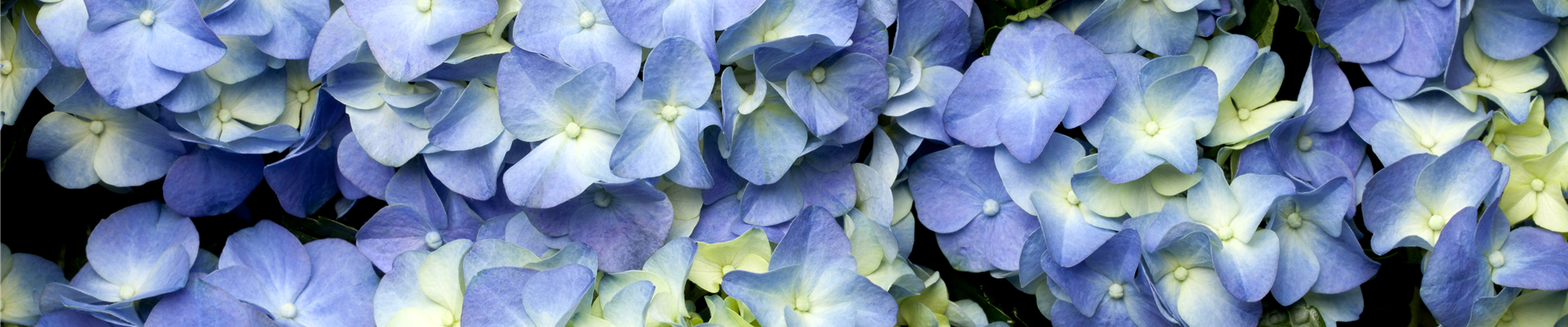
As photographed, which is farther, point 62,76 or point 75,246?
point 75,246

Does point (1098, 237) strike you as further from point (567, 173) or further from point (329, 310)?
point (329, 310)

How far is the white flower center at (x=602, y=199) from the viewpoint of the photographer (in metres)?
0.78

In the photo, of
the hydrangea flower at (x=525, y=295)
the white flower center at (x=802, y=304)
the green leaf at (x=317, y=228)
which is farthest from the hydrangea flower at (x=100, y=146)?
the white flower center at (x=802, y=304)

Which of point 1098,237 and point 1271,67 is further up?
point 1271,67

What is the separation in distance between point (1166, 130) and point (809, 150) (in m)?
0.27

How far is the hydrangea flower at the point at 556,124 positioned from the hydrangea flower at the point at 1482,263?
→ 0.59 meters

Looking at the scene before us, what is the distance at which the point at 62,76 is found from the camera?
802 mm

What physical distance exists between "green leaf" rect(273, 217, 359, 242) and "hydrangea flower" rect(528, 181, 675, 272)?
0.23 metres

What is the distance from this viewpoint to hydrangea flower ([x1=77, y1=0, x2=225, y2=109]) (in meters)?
0.74

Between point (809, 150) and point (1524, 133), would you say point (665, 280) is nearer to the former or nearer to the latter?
point (809, 150)

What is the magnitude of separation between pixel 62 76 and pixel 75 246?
0.71ft

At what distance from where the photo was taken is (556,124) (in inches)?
28.8

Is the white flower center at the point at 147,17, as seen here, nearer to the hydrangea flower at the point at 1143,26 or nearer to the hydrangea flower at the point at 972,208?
the hydrangea flower at the point at 972,208

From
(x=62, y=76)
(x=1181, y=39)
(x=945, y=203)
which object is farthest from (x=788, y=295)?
(x=62, y=76)
